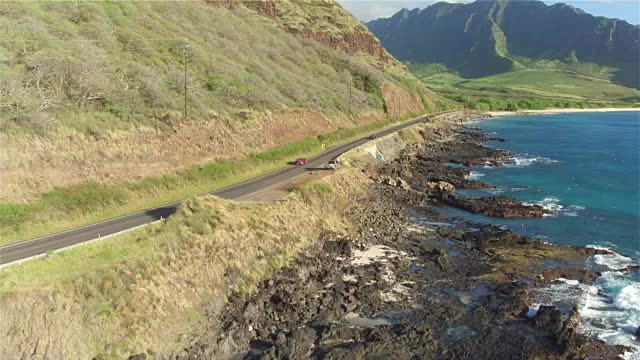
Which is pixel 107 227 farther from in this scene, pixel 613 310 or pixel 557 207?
pixel 557 207

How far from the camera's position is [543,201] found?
5956 centimetres

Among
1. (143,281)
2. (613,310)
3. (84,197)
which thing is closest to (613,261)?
(613,310)

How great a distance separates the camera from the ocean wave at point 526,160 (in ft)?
284

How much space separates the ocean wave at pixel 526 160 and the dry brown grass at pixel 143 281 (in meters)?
62.3

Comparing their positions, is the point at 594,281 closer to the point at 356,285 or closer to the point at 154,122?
the point at 356,285

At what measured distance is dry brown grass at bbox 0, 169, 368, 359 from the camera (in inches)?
900

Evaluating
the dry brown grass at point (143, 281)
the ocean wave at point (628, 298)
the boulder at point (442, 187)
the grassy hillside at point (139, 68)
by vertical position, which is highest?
the grassy hillside at point (139, 68)

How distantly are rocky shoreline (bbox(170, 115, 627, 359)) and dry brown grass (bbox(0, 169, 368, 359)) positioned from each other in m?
1.82

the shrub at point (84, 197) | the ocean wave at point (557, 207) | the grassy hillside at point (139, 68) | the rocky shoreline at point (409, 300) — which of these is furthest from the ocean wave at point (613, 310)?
the grassy hillside at point (139, 68)

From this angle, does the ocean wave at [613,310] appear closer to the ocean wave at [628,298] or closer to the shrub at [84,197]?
the ocean wave at [628,298]

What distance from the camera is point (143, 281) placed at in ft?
89.5

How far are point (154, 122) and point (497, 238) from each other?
41.2m

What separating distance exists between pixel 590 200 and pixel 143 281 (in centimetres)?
6134

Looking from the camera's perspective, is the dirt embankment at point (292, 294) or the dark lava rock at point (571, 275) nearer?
the dirt embankment at point (292, 294)
